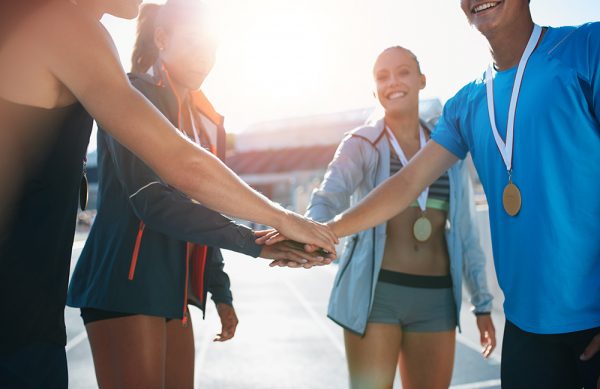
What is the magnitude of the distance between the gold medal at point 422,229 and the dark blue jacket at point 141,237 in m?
0.93

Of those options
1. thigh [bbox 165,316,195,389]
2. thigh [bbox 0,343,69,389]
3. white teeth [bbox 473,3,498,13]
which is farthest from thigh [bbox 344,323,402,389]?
thigh [bbox 0,343,69,389]

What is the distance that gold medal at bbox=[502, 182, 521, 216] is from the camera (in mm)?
1518

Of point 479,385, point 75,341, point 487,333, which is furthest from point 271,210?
point 75,341

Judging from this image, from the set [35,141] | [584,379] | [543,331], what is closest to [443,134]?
[543,331]

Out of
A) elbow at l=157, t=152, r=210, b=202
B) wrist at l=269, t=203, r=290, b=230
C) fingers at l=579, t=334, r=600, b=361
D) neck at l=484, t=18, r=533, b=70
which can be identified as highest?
neck at l=484, t=18, r=533, b=70

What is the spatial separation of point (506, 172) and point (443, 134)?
1.27 ft

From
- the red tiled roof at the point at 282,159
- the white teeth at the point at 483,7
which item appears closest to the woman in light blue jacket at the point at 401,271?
the white teeth at the point at 483,7

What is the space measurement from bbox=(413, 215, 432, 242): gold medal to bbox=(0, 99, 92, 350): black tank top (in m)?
1.63

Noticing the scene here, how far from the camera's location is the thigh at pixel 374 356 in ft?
7.55

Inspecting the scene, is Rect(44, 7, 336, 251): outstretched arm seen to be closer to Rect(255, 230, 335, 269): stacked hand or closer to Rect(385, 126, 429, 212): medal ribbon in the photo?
Rect(255, 230, 335, 269): stacked hand

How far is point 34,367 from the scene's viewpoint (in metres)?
1.05

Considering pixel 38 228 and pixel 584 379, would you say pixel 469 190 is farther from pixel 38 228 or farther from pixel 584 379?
pixel 38 228

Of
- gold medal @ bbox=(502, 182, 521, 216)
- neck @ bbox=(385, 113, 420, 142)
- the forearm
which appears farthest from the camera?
neck @ bbox=(385, 113, 420, 142)

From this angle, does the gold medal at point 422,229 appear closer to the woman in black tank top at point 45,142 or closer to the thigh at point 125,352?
the thigh at point 125,352
